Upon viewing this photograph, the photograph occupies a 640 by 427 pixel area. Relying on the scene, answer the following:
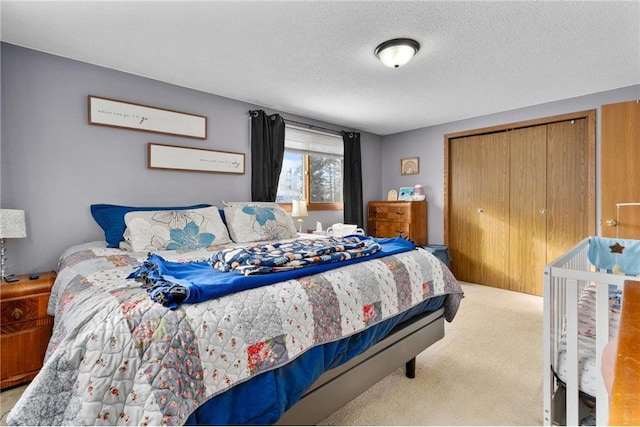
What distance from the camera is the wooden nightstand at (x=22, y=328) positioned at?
1856mm

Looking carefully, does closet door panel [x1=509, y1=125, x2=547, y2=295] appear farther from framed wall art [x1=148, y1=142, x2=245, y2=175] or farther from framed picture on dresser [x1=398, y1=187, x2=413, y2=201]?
framed wall art [x1=148, y1=142, x2=245, y2=175]

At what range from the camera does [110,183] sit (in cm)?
265

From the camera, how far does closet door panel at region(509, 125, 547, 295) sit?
3.69 metres

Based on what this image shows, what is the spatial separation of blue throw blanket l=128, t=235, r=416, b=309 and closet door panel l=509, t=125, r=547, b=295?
3.10 metres

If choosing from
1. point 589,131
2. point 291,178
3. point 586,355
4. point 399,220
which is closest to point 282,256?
point 586,355

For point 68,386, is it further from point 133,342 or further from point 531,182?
point 531,182

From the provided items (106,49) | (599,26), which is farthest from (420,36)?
(106,49)

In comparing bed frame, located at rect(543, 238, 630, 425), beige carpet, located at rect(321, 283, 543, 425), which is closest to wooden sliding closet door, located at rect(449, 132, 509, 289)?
beige carpet, located at rect(321, 283, 543, 425)

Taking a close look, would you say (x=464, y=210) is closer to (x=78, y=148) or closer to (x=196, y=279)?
(x=196, y=279)

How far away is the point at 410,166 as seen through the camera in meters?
4.88

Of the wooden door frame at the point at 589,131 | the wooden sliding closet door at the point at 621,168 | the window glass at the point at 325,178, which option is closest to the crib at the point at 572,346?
the wooden sliding closet door at the point at 621,168

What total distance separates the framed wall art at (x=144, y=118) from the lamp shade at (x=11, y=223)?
0.91m

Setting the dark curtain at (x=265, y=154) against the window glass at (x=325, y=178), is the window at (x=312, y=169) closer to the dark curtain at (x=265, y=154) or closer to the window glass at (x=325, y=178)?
the window glass at (x=325, y=178)

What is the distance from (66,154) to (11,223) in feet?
2.28
